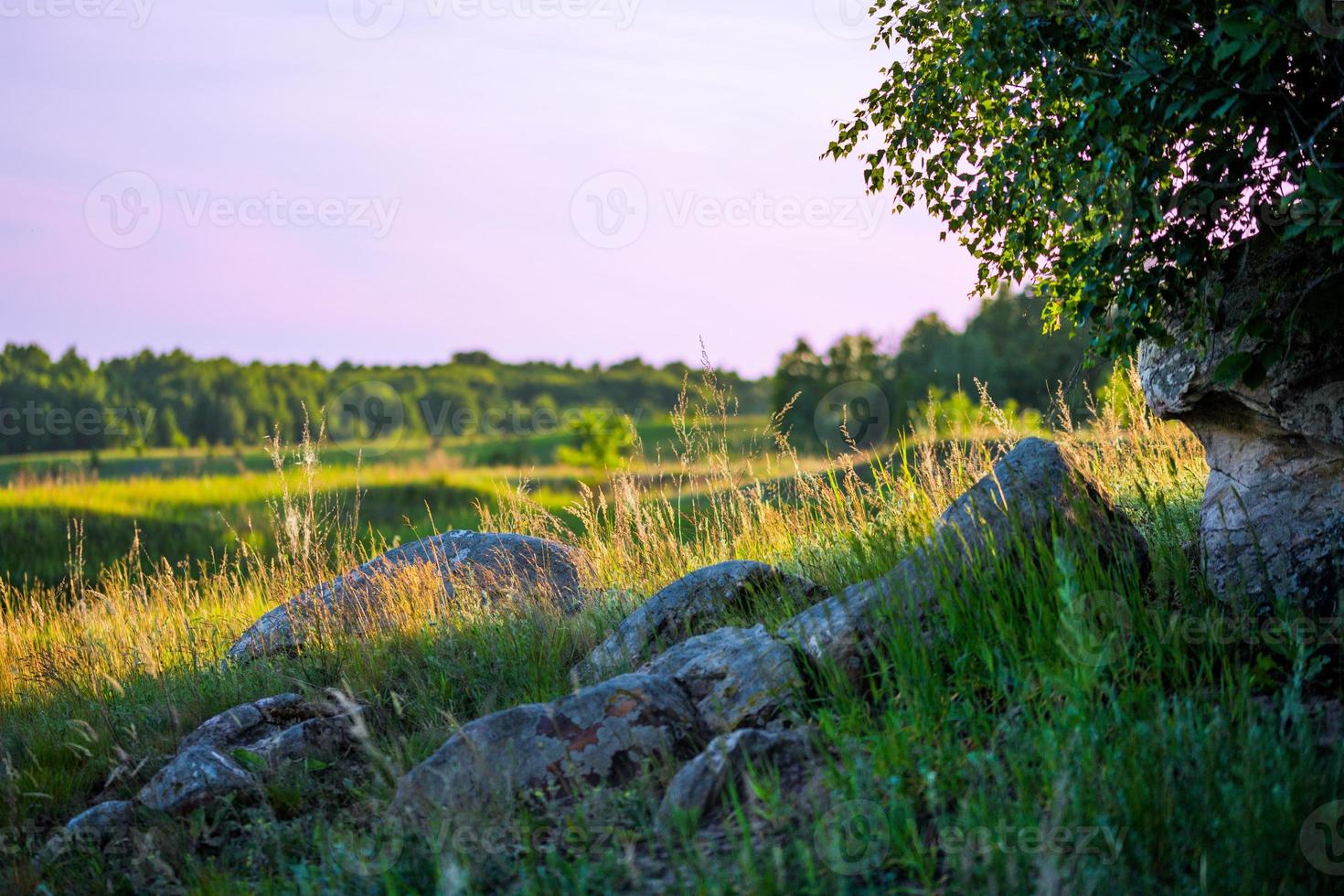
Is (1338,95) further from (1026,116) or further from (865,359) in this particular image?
(865,359)

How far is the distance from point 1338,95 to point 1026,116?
1275mm

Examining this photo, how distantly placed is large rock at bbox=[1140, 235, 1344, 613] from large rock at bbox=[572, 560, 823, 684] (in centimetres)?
217

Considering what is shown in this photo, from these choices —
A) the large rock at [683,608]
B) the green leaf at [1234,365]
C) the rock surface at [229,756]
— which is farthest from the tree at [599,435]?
the green leaf at [1234,365]

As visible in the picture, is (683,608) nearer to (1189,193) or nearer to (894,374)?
(1189,193)

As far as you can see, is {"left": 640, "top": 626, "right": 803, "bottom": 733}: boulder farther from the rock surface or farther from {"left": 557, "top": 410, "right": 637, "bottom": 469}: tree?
{"left": 557, "top": 410, "right": 637, "bottom": 469}: tree

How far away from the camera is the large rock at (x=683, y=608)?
5344 millimetres

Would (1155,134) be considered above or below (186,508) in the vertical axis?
above

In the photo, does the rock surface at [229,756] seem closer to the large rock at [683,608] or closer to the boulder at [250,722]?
the boulder at [250,722]

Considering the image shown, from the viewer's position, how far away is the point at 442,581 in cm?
703

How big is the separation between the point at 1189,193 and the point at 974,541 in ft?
5.78

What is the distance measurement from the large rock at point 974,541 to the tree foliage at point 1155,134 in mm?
708

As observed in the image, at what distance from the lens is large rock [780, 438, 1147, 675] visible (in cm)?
435

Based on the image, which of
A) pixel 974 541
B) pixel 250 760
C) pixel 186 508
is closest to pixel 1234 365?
pixel 974 541

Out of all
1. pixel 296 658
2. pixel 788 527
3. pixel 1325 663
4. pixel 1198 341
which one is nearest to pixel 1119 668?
pixel 1325 663
